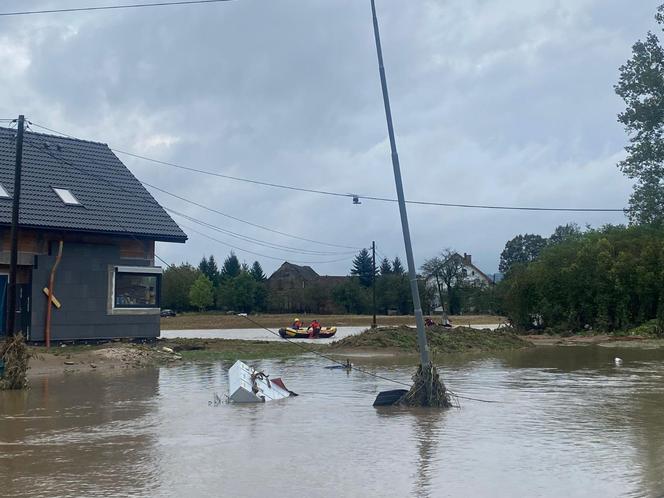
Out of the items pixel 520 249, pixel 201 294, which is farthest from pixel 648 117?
pixel 520 249

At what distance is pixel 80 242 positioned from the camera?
28.8 m

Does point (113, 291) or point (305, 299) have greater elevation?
point (305, 299)

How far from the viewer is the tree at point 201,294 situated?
90562 millimetres

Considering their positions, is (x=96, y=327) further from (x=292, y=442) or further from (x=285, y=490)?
(x=285, y=490)

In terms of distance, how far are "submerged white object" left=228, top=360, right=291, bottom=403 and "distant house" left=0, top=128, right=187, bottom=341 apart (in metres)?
12.8

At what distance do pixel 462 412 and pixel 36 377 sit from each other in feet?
40.3

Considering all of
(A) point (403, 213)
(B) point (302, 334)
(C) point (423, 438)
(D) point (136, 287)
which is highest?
(A) point (403, 213)

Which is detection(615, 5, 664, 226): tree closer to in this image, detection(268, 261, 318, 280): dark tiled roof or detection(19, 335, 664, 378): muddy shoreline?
detection(19, 335, 664, 378): muddy shoreline

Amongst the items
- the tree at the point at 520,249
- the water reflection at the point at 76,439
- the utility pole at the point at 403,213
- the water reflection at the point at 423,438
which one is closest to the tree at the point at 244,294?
the tree at the point at 520,249

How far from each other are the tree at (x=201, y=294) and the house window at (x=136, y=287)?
60.2 meters

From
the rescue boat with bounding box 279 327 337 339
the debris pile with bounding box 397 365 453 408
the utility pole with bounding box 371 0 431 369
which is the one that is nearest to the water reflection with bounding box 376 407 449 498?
the debris pile with bounding box 397 365 453 408

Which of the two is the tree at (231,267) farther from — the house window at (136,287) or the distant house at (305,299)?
the house window at (136,287)

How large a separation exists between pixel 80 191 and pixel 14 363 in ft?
43.6

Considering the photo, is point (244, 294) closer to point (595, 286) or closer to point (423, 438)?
point (595, 286)
